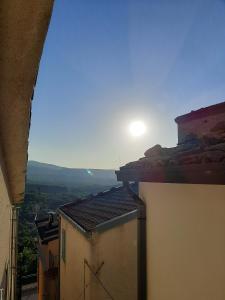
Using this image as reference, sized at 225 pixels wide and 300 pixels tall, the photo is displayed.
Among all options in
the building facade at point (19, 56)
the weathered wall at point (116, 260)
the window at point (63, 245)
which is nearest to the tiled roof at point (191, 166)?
the building facade at point (19, 56)

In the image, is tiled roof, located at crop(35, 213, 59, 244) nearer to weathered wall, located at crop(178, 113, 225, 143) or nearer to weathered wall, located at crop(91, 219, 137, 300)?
weathered wall, located at crop(91, 219, 137, 300)

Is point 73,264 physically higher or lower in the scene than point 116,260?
lower

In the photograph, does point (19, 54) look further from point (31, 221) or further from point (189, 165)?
point (31, 221)

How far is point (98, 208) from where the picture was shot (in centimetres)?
973

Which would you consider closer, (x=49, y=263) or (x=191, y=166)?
(x=191, y=166)

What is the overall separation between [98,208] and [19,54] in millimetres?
8472

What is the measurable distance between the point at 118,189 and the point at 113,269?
5.37 m

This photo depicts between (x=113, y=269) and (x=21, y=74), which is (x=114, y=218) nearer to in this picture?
(x=113, y=269)

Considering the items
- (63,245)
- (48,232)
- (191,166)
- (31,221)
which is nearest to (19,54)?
(191,166)

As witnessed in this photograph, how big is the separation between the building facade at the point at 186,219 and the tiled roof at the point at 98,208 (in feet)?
9.04

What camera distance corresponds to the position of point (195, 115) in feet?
18.0

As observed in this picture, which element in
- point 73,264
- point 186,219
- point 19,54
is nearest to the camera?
point 19,54

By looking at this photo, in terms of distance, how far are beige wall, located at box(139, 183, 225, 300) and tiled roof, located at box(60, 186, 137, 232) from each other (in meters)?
2.74

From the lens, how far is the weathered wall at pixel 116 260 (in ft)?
20.2
